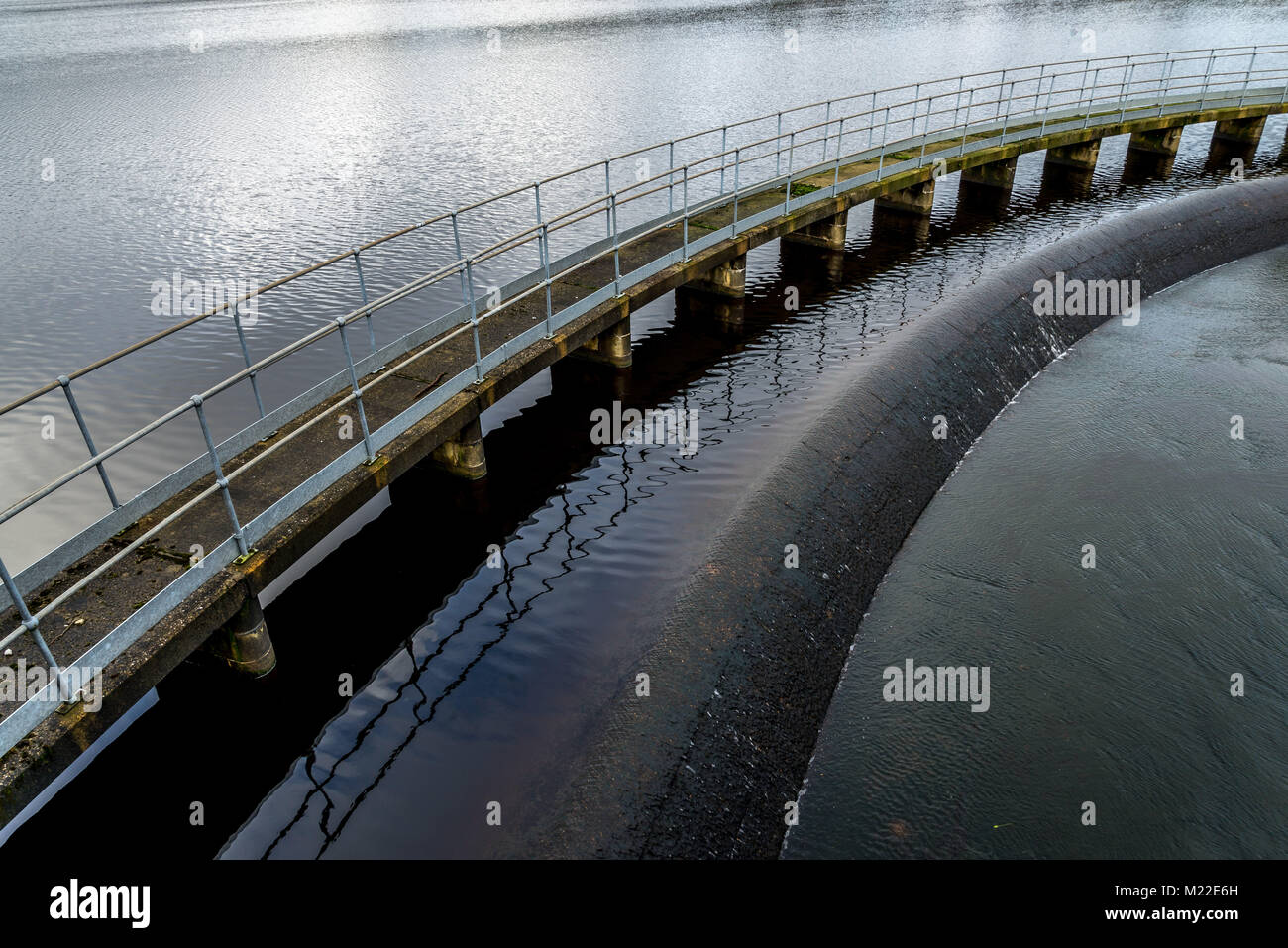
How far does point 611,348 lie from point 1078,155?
1836 centimetres

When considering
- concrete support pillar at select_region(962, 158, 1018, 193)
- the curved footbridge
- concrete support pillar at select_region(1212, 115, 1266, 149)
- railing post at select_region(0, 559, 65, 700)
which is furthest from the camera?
concrete support pillar at select_region(1212, 115, 1266, 149)

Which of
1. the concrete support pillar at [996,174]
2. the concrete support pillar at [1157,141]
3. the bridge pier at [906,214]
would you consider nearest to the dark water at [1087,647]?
the bridge pier at [906,214]

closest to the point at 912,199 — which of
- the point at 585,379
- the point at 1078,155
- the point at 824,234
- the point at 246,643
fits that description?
the point at 824,234

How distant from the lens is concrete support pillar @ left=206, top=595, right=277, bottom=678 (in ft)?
26.3

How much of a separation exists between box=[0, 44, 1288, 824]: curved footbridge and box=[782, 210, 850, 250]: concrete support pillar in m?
0.06

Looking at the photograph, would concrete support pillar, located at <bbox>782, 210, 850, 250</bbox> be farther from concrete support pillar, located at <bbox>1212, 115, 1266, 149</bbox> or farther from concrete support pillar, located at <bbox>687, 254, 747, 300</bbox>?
concrete support pillar, located at <bbox>1212, 115, 1266, 149</bbox>

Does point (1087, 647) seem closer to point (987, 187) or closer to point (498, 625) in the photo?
point (498, 625)

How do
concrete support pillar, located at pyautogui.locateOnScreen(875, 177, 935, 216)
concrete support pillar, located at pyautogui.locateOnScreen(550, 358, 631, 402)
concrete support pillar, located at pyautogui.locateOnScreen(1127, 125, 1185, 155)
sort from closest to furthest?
concrete support pillar, located at pyautogui.locateOnScreen(550, 358, 631, 402) < concrete support pillar, located at pyautogui.locateOnScreen(875, 177, 935, 216) < concrete support pillar, located at pyautogui.locateOnScreen(1127, 125, 1185, 155)

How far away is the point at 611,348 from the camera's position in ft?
45.9

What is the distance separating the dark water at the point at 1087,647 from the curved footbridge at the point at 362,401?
208 inches

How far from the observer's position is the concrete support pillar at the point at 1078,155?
976 inches

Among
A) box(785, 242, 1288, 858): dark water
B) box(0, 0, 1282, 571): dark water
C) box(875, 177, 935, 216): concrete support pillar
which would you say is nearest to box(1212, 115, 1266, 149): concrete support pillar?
box(0, 0, 1282, 571): dark water
